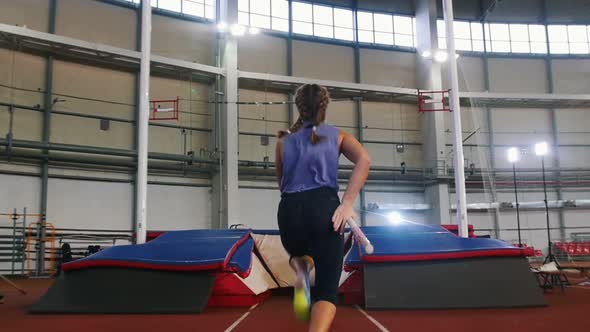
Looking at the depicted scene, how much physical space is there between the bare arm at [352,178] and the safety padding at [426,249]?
317 cm

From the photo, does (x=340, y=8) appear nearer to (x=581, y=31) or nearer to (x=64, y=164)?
(x=581, y=31)

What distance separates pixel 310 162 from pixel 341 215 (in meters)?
0.25

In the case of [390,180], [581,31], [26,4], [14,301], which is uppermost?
[581,31]

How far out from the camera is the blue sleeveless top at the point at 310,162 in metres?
1.94

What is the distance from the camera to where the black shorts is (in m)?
1.87

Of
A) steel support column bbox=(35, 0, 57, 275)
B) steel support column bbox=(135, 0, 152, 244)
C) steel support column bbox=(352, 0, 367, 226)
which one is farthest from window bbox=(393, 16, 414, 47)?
steel support column bbox=(135, 0, 152, 244)

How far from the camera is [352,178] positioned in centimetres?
196

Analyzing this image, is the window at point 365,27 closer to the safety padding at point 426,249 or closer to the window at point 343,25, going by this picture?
the window at point 343,25

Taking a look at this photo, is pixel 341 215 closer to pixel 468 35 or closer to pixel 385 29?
pixel 385 29

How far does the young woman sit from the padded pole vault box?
3493mm

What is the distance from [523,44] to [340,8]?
750 centimetres

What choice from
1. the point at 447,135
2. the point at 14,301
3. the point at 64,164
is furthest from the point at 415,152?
the point at 14,301

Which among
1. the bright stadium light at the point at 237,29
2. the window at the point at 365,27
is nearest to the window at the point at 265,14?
the bright stadium light at the point at 237,29

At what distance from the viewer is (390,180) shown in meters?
18.2
